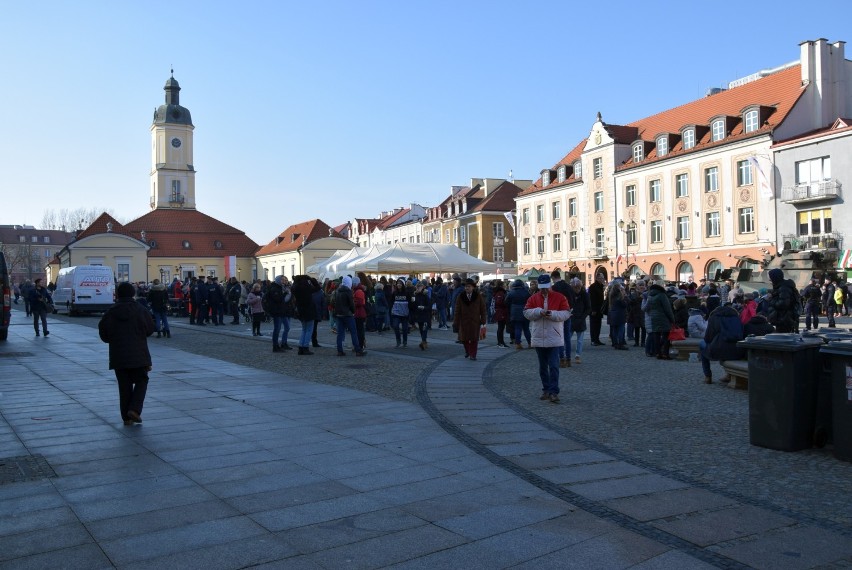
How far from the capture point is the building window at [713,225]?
47.4 metres

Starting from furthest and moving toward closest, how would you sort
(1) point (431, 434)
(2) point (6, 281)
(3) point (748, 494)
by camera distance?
1. (2) point (6, 281)
2. (1) point (431, 434)
3. (3) point (748, 494)

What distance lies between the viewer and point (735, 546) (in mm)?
4621

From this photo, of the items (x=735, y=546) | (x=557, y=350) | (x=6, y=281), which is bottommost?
(x=735, y=546)

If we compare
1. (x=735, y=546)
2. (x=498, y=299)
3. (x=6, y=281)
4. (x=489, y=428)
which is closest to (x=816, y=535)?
(x=735, y=546)

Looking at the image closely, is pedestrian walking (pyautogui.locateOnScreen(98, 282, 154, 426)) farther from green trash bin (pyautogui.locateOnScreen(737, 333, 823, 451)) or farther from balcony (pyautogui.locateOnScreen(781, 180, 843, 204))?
balcony (pyautogui.locateOnScreen(781, 180, 843, 204))

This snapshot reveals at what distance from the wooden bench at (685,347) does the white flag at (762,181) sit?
32062 millimetres

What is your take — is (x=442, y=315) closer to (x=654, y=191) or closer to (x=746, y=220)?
(x=746, y=220)

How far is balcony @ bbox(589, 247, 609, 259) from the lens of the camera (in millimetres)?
57116

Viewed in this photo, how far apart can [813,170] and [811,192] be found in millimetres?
1448

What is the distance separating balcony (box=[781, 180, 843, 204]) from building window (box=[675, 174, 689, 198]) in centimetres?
748

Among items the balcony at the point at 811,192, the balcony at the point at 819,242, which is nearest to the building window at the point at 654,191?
the balcony at the point at 811,192

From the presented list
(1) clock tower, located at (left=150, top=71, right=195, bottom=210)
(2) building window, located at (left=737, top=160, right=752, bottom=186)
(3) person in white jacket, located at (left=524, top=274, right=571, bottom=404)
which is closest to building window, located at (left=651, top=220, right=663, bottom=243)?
(2) building window, located at (left=737, top=160, right=752, bottom=186)

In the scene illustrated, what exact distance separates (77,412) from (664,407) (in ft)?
24.1

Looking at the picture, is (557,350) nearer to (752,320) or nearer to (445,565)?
(752,320)
